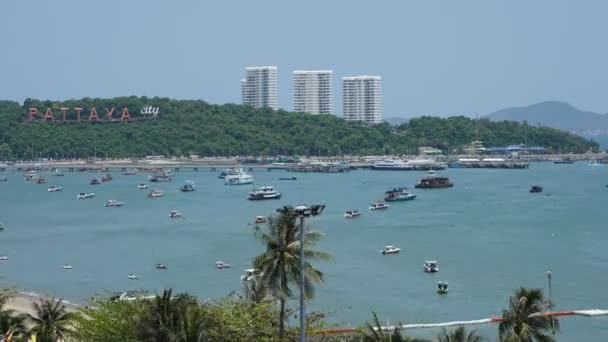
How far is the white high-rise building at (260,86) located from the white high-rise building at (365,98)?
10029mm

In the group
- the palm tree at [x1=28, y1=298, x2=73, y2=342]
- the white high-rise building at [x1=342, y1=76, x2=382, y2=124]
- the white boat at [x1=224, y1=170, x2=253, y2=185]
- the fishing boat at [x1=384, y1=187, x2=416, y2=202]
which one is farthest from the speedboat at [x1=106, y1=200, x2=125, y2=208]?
the white high-rise building at [x1=342, y1=76, x2=382, y2=124]

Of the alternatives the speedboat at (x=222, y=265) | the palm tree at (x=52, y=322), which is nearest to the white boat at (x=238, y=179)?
the speedboat at (x=222, y=265)

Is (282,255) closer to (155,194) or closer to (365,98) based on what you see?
(155,194)

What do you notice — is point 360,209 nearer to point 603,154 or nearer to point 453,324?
point 453,324

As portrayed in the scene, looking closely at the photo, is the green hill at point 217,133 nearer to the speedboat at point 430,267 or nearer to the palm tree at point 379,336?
the speedboat at point 430,267

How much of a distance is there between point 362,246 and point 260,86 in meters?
112

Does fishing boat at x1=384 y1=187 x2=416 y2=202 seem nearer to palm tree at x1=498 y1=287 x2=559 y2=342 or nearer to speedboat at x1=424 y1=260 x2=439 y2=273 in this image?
speedboat at x1=424 y1=260 x2=439 y2=273

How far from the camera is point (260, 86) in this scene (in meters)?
144

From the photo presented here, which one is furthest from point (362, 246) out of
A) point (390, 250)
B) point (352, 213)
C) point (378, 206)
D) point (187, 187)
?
point (187, 187)

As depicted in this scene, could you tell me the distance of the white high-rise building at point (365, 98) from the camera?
140m

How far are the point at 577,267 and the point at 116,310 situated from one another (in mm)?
19845

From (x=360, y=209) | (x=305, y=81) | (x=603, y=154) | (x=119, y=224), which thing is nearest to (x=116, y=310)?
(x=119, y=224)

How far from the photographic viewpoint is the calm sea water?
77.5 feet

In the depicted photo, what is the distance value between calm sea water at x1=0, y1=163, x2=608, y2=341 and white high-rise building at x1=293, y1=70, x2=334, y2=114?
8075 centimetres
